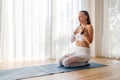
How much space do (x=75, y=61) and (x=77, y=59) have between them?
0.15 feet

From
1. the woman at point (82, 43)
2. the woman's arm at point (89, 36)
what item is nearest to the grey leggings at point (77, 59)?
the woman at point (82, 43)

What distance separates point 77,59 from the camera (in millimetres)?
3205

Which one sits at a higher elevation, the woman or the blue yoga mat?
the woman

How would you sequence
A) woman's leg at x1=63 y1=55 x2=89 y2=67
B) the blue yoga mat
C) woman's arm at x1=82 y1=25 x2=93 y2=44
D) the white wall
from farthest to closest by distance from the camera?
the white wall < woman's arm at x1=82 y1=25 x2=93 y2=44 < woman's leg at x1=63 y1=55 x2=89 y2=67 < the blue yoga mat

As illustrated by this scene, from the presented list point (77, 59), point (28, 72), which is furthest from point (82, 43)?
point (28, 72)

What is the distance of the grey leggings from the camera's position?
10.3 ft

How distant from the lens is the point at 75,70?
296cm

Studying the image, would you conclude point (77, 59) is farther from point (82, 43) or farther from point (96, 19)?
point (96, 19)

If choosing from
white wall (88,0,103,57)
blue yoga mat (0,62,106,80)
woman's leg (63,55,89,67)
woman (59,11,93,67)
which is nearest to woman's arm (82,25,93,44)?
woman (59,11,93,67)

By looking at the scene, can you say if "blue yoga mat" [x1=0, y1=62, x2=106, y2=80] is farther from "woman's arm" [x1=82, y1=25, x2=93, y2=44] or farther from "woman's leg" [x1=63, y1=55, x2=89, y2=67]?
"woman's arm" [x1=82, y1=25, x2=93, y2=44]

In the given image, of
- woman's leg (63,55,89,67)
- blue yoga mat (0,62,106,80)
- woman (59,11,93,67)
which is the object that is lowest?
blue yoga mat (0,62,106,80)

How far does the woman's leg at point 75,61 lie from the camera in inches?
123

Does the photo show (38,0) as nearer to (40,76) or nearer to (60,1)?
(60,1)

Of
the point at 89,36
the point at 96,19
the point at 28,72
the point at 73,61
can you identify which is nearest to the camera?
the point at 28,72
